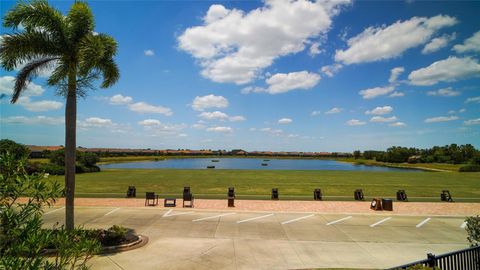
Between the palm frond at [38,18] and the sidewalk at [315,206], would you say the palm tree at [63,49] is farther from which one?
the sidewalk at [315,206]

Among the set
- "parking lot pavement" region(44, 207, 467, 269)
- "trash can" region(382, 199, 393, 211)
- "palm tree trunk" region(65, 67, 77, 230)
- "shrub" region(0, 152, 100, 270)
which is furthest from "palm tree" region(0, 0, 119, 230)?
"trash can" region(382, 199, 393, 211)

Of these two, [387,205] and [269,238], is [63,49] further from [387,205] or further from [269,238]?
[387,205]

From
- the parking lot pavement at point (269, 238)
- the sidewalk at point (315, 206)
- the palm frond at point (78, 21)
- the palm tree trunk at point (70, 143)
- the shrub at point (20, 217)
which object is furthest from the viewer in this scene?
the sidewalk at point (315, 206)

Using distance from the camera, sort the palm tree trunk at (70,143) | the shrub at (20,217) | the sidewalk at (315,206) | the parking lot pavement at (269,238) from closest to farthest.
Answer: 1. the shrub at (20,217)
2. the parking lot pavement at (269,238)
3. the palm tree trunk at (70,143)
4. the sidewalk at (315,206)

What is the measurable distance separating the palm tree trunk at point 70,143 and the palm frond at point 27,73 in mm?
1496

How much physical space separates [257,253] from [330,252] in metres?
3.22

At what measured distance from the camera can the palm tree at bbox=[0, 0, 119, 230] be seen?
13.2m

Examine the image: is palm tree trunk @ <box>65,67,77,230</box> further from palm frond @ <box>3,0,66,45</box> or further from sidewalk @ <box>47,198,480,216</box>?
sidewalk @ <box>47,198,480,216</box>

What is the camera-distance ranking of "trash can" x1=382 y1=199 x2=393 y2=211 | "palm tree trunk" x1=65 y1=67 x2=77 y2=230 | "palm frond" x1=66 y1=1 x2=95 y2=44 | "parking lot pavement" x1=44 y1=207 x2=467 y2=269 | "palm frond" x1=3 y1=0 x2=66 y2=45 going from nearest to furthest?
"parking lot pavement" x1=44 y1=207 x2=467 y2=269, "palm frond" x1=3 y1=0 x2=66 y2=45, "palm tree trunk" x1=65 y1=67 x2=77 y2=230, "palm frond" x1=66 y1=1 x2=95 y2=44, "trash can" x1=382 y1=199 x2=393 y2=211

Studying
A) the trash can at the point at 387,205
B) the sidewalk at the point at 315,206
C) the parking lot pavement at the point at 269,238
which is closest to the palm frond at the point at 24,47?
the parking lot pavement at the point at 269,238

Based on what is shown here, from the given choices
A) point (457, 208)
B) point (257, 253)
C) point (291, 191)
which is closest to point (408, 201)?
point (457, 208)

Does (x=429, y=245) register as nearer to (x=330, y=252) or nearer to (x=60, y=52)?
(x=330, y=252)

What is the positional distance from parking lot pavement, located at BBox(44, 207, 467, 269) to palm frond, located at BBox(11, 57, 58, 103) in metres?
7.79

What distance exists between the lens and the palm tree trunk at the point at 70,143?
46.1 feet
